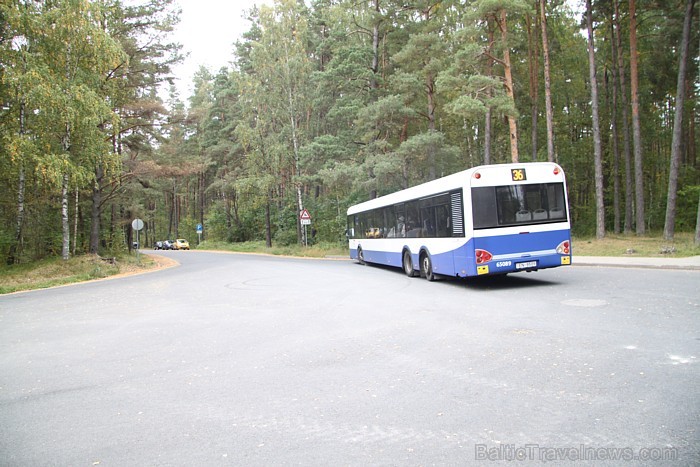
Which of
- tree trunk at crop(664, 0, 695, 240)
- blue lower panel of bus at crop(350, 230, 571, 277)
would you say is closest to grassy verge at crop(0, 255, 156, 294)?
blue lower panel of bus at crop(350, 230, 571, 277)

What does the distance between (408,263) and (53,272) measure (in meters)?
17.1

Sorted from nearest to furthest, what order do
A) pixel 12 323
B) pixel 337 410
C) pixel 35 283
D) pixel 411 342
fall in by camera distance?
pixel 337 410 < pixel 411 342 < pixel 12 323 < pixel 35 283

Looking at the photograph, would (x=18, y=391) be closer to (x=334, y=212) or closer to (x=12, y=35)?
(x=12, y=35)

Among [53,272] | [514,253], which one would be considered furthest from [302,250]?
[514,253]

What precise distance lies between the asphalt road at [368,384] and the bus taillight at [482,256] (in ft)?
6.21

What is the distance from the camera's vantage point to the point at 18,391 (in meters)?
5.27

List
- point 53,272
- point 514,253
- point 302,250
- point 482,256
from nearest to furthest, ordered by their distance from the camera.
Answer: point 482,256 → point 514,253 → point 53,272 → point 302,250

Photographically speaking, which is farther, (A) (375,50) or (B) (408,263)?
(A) (375,50)

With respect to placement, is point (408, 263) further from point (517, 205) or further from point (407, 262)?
point (517, 205)

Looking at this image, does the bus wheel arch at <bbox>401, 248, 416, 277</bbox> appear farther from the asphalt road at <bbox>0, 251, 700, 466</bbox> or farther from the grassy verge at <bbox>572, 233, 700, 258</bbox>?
the grassy verge at <bbox>572, 233, 700, 258</bbox>

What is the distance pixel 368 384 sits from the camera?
4945 mm

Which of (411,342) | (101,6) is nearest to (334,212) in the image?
(101,6)

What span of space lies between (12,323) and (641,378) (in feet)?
38.7

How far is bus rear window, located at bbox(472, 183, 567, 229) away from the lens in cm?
1155
